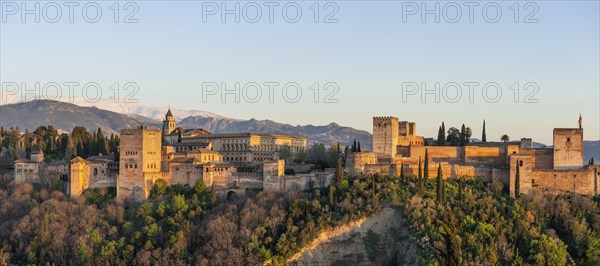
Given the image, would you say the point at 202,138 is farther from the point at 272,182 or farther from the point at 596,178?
the point at 596,178

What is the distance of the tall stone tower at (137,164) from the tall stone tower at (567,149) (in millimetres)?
25582

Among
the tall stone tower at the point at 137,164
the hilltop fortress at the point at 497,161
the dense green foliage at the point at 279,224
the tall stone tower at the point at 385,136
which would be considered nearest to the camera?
the dense green foliage at the point at 279,224

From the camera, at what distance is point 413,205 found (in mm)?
47938

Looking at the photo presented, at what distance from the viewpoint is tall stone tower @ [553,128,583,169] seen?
51219 millimetres

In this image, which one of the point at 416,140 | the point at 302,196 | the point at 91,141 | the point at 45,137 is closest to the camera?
the point at 302,196

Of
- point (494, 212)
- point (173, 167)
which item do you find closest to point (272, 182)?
point (173, 167)

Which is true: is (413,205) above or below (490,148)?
below

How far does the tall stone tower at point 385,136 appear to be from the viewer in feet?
182

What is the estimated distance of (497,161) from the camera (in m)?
53.7

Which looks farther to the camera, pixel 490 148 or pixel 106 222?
pixel 490 148

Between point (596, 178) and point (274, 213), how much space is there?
1997cm

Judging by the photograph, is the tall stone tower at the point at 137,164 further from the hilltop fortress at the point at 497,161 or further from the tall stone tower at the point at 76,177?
the hilltop fortress at the point at 497,161

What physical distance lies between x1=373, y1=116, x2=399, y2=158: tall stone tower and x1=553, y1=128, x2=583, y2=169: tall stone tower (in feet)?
34.7

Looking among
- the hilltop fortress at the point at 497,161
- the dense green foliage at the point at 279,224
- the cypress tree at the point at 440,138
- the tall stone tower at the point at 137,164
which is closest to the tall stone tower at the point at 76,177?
the dense green foliage at the point at 279,224
